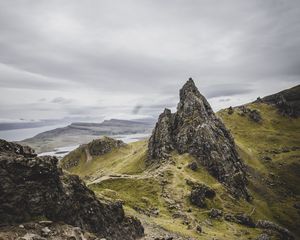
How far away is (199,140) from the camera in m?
144

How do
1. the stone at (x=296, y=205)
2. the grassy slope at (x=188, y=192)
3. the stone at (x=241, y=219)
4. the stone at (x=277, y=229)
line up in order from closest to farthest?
the grassy slope at (x=188, y=192), the stone at (x=277, y=229), the stone at (x=241, y=219), the stone at (x=296, y=205)

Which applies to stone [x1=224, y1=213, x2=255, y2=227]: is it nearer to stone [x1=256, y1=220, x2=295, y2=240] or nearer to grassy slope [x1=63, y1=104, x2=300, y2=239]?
stone [x1=256, y1=220, x2=295, y2=240]

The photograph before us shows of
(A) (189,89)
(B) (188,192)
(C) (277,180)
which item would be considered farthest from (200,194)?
(A) (189,89)

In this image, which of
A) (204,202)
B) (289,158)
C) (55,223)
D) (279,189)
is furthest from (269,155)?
(55,223)

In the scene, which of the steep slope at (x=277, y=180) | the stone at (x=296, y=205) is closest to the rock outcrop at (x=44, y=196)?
the steep slope at (x=277, y=180)

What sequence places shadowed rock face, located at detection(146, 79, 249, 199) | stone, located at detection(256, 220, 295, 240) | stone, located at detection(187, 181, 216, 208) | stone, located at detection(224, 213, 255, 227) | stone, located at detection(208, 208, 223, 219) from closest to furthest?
stone, located at detection(256, 220, 295, 240) → stone, located at detection(224, 213, 255, 227) → stone, located at detection(208, 208, 223, 219) → stone, located at detection(187, 181, 216, 208) → shadowed rock face, located at detection(146, 79, 249, 199)

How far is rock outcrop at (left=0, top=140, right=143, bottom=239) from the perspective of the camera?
3416 centimetres

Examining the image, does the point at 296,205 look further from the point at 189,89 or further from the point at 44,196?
the point at 44,196

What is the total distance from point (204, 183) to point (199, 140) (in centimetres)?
2677

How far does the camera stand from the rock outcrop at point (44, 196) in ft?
112

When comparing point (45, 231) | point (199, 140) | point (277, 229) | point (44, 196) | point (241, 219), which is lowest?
point (277, 229)

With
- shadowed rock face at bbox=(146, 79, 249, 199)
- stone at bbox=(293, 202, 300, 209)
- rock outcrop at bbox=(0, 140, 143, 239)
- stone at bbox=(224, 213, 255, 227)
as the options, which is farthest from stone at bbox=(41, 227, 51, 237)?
stone at bbox=(293, 202, 300, 209)

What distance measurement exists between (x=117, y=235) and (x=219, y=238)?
136 feet

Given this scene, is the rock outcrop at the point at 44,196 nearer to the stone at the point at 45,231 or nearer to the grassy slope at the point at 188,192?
the stone at the point at 45,231
